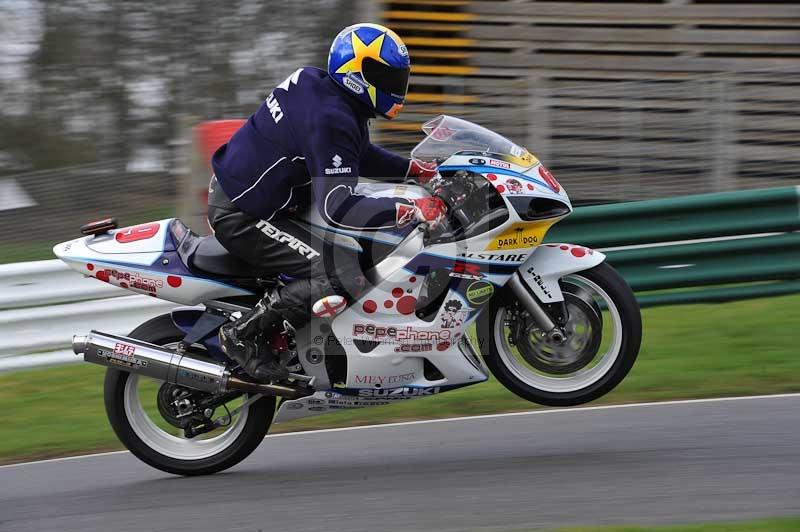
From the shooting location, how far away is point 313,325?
17.7 ft

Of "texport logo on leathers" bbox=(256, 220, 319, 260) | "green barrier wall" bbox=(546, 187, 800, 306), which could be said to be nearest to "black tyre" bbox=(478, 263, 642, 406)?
"texport logo on leathers" bbox=(256, 220, 319, 260)

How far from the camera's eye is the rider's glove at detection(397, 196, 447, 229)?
5.00m

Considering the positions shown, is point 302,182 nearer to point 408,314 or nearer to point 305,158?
point 305,158

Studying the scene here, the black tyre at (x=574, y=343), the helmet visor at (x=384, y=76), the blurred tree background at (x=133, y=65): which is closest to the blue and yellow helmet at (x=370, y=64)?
the helmet visor at (x=384, y=76)

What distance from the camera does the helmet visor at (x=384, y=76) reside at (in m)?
5.02

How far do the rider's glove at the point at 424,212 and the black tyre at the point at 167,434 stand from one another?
1212 mm

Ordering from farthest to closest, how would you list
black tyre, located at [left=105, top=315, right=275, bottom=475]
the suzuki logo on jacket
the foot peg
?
black tyre, located at [left=105, top=315, right=275, bottom=475] → the foot peg → the suzuki logo on jacket

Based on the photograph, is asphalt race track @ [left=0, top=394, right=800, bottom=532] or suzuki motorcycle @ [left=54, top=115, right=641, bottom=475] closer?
asphalt race track @ [left=0, top=394, right=800, bottom=532]

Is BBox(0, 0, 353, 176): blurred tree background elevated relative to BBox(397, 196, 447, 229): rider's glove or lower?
lower

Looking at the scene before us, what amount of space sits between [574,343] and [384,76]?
150cm

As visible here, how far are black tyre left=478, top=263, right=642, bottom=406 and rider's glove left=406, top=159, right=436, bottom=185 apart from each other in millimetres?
747

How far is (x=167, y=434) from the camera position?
18.6ft

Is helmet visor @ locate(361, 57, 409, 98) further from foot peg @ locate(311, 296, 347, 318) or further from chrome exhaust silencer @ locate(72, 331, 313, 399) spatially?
chrome exhaust silencer @ locate(72, 331, 313, 399)

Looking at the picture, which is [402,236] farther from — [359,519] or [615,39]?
[615,39]
